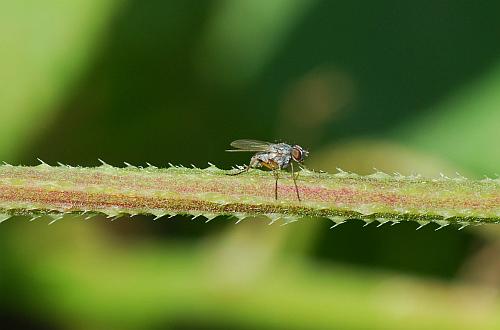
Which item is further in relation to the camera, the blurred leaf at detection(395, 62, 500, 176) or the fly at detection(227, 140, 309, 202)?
the blurred leaf at detection(395, 62, 500, 176)

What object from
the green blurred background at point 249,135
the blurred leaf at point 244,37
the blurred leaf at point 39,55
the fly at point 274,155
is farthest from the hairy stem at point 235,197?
the blurred leaf at point 244,37

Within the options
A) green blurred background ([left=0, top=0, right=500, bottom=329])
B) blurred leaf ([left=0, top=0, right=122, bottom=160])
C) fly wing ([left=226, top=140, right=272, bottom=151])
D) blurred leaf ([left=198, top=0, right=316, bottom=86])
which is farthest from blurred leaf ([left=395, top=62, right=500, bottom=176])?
blurred leaf ([left=0, top=0, right=122, bottom=160])

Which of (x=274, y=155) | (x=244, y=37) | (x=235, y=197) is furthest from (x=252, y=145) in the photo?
(x=244, y=37)

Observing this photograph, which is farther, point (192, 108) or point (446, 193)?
point (192, 108)

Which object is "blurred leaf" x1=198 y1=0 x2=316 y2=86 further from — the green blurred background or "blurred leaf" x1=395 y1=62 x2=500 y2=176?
"blurred leaf" x1=395 y1=62 x2=500 y2=176

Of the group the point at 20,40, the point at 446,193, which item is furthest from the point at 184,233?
the point at 446,193

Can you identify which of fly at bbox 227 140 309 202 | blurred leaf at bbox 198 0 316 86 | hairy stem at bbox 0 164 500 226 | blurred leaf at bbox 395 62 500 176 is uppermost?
blurred leaf at bbox 198 0 316 86

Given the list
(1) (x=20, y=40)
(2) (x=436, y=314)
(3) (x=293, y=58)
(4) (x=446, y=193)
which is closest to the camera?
(4) (x=446, y=193)

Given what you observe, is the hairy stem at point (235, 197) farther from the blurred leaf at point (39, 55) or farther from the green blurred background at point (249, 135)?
the blurred leaf at point (39, 55)

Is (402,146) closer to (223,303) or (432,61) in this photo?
(432,61)
